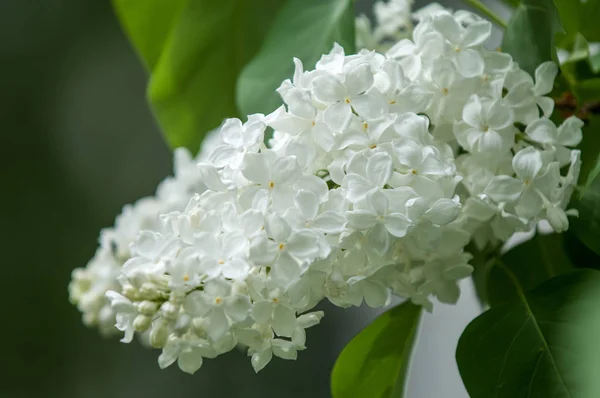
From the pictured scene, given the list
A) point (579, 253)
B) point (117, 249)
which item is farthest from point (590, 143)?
point (117, 249)

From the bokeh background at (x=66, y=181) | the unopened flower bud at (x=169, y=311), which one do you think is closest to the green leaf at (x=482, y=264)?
the unopened flower bud at (x=169, y=311)

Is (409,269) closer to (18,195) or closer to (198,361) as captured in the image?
(198,361)

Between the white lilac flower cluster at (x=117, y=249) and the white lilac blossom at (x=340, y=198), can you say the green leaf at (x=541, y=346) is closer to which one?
the white lilac blossom at (x=340, y=198)

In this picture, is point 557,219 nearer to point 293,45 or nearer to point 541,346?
point 541,346

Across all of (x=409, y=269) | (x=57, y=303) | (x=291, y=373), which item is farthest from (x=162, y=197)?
(x=57, y=303)

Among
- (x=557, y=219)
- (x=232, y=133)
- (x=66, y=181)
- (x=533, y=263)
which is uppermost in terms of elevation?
(x=232, y=133)

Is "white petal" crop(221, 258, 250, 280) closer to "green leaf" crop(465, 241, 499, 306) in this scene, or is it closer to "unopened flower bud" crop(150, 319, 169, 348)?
"unopened flower bud" crop(150, 319, 169, 348)
